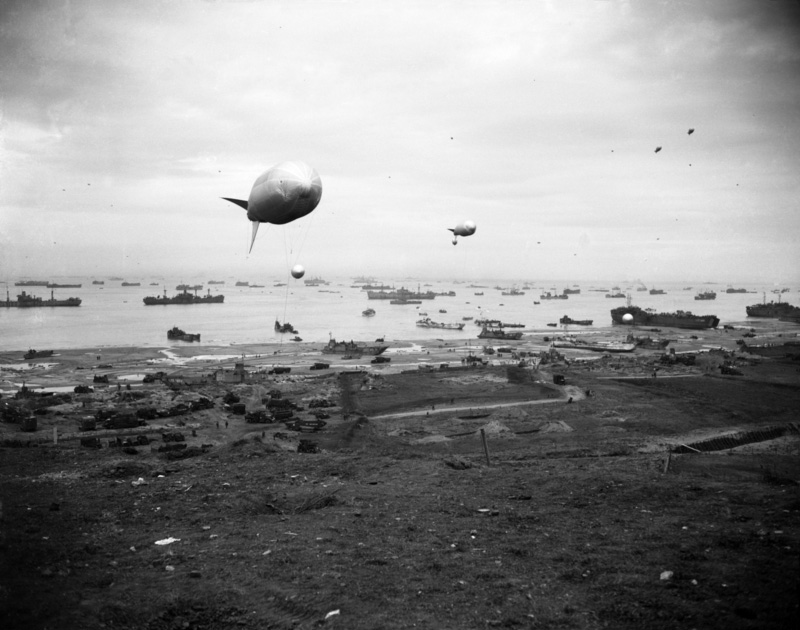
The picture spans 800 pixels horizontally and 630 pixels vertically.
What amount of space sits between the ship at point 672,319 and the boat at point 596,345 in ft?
70.3

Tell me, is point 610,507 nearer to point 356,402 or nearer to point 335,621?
point 335,621

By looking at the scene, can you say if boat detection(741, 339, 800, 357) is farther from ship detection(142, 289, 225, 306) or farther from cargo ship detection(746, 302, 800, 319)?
ship detection(142, 289, 225, 306)

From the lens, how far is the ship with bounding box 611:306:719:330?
6494 cm

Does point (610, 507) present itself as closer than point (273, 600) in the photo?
No

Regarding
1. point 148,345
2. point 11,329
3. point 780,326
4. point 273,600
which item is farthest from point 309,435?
point 780,326

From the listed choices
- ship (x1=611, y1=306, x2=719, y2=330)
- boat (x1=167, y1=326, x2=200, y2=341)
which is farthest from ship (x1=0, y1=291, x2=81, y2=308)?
ship (x1=611, y1=306, x2=719, y2=330)

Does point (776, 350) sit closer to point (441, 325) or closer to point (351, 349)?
point (351, 349)

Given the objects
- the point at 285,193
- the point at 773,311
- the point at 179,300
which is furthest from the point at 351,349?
the point at 179,300

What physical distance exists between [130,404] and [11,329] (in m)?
48.5

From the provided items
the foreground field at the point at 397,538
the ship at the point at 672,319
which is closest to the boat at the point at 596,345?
the ship at the point at 672,319

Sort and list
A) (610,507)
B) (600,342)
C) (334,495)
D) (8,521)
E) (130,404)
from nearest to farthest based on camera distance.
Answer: (8,521), (610,507), (334,495), (130,404), (600,342)

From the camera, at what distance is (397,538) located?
6812 mm

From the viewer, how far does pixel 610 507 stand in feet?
25.6

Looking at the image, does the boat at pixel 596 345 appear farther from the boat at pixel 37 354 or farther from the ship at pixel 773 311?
the ship at pixel 773 311
